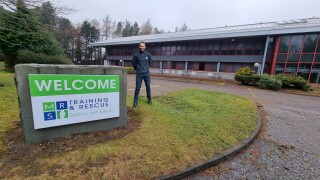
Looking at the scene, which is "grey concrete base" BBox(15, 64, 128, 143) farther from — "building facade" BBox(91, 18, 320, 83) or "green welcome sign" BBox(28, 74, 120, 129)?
"building facade" BBox(91, 18, 320, 83)

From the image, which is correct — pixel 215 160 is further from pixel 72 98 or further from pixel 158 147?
pixel 72 98

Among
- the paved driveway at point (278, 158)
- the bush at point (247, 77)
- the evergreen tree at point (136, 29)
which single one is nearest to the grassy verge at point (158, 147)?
the paved driveway at point (278, 158)

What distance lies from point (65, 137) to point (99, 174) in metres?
1.36

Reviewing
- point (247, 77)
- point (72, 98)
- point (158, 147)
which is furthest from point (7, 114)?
point (247, 77)

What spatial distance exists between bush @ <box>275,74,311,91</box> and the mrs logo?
56.6 ft

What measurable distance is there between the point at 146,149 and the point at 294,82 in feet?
55.1

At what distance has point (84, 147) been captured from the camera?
2.89m

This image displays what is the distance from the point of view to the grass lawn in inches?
91.2

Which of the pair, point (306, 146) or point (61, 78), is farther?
point (306, 146)

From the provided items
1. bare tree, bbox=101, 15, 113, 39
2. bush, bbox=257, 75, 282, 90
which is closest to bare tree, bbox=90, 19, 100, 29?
bare tree, bbox=101, 15, 113, 39

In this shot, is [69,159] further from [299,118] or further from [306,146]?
[299,118]

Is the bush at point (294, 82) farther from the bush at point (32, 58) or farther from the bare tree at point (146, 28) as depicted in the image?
the bare tree at point (146, 28)

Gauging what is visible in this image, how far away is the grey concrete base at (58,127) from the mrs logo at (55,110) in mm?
212

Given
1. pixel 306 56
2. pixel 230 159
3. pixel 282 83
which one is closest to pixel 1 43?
pixel 230 159
